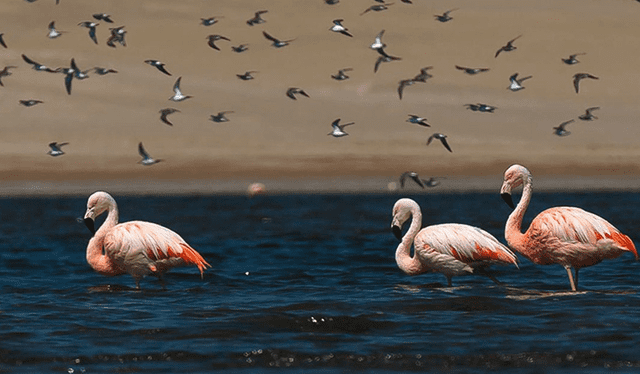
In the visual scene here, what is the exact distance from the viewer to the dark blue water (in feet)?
33.6

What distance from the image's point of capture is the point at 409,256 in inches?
628

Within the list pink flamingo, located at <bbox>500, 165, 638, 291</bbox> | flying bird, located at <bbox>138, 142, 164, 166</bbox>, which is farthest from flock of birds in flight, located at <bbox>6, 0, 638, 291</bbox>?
flying bird, located at <bbox>138, 142, 164, 166</bbox>

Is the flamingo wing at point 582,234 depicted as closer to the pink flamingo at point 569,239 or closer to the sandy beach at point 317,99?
the pink flamingo at point 569,239

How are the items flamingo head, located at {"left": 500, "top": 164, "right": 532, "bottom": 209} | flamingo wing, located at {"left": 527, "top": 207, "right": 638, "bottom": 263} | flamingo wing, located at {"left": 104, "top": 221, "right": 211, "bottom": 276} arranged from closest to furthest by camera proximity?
flamingo wing, located at {"left": 527, "top": 207, "right": 638, "bottom": 263}
flamingo wing, located at {"left": 104, "top": 221, "right": 211, "bottom": 276}
flamingo head, located at {"left": 500, "top": 164, "right": 532, "bottom": 209}

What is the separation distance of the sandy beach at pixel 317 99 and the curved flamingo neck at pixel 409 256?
3801cm

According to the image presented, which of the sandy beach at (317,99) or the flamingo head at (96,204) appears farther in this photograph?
the sandy beach at (317,99)

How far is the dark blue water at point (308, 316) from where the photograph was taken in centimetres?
1023

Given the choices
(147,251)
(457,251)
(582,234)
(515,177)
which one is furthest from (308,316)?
(515,177)

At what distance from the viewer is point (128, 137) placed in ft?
223

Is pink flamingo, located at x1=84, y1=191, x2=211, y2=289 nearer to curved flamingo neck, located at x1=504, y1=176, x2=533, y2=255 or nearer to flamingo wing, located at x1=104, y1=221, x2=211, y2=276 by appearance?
flamingo wing, located at x1=104, y1=221, x2=211, y2=276

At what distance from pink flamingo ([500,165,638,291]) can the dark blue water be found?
21.3 inches

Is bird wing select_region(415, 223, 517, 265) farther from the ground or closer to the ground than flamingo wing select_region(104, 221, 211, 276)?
farther from the ground

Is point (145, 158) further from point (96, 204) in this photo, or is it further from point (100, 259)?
point (100, 259)

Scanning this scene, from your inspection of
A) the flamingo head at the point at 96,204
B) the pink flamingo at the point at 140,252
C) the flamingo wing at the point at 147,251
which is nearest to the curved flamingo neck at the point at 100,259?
the pink flamingo at the point at 140,252
